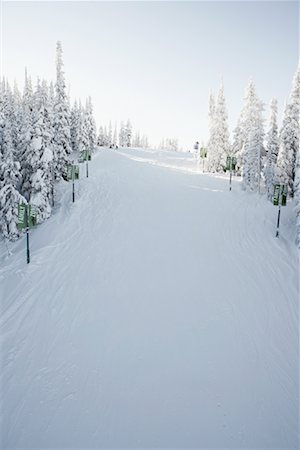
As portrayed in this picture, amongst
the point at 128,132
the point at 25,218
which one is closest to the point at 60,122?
the point at 25,218

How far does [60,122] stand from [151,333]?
105ft

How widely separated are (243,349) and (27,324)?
33.2ft

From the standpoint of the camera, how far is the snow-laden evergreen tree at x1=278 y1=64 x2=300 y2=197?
3102cm

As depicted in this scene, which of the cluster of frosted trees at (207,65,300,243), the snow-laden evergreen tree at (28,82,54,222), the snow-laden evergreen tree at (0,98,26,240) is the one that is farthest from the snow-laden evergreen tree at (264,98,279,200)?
the snow-laden evergreen tree at (0,98,26,240)

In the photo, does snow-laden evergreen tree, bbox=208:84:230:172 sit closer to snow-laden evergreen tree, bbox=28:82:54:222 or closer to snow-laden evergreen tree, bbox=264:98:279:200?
snow-laden evergreen tree, bbox=264:98:279:200

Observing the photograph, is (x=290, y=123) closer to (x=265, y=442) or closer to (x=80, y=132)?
(x=265, y=442)

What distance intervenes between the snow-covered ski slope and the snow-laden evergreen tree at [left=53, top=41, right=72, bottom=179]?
11.6 m

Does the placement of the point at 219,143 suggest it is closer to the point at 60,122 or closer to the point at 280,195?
the point at 60,122

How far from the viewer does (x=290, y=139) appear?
1237 inches

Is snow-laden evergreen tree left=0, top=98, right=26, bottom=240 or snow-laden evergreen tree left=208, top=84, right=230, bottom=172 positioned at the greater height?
snow-laden evergreen tree left=208, top=84, right=230, bottom=172

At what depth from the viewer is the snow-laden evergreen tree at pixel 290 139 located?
3102 centimetres

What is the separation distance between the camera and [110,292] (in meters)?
16.8

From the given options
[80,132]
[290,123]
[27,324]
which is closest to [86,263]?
[27,324]

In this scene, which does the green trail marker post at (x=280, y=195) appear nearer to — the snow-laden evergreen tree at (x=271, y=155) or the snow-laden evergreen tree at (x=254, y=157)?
the snow-laden evergreen tree at (x=271, y=155)
